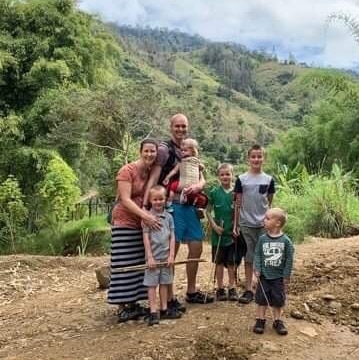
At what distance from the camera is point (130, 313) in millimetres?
4824

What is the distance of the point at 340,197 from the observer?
8.84m

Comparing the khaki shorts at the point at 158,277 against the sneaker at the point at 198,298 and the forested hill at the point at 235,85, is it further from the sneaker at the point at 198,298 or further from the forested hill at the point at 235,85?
the forested hill at the point at 235,85

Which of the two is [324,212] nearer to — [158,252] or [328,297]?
[328,297]

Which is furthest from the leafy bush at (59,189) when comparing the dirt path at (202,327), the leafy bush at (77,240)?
the dirt path at (202,327)

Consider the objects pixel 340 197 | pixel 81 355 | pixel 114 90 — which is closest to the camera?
pixel 81 355

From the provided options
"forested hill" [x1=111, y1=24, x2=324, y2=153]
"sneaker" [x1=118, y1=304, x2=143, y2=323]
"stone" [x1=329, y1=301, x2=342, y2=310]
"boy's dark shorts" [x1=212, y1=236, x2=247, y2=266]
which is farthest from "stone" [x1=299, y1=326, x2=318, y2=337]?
"forested hill" [x1=111, y1=24, x2=324, y2=153]

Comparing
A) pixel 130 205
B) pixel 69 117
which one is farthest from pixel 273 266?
pixel 69 117

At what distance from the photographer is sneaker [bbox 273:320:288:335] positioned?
436cm

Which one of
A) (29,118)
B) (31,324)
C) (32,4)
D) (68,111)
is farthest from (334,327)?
(32,4)

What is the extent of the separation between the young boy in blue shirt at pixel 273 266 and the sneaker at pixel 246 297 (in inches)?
20.1

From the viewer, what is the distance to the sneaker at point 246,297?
4.90 metres

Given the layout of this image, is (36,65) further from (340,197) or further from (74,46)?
(340,197)

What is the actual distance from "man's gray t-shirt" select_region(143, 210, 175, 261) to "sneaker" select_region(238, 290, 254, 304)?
2.60 feet

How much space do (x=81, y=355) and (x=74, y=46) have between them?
12031 mm
